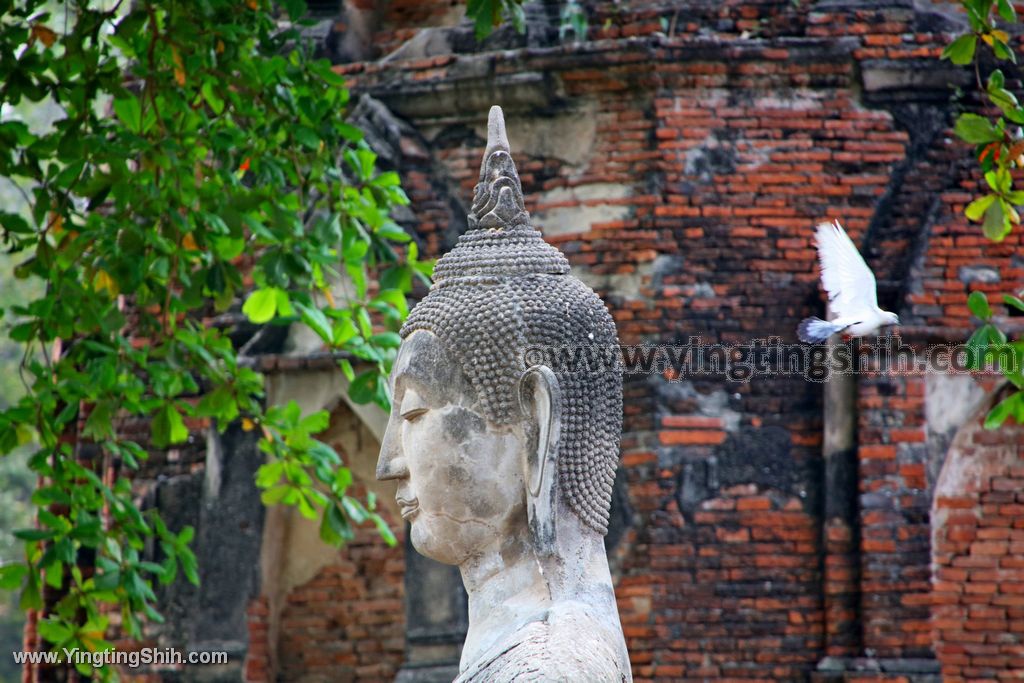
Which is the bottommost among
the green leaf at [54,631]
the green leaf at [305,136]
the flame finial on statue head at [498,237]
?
the green leaf at [54,631]

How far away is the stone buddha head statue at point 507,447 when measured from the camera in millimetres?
4191

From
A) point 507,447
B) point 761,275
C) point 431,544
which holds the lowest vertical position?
point 431,544

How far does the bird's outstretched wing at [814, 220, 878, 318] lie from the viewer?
19.0ft

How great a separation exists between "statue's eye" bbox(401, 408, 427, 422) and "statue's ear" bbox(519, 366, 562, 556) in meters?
0.27

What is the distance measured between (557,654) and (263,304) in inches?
144

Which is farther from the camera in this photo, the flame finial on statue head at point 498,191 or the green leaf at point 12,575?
the green leaf at point 12,575

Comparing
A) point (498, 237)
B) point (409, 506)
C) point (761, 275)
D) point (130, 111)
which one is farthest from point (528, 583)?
point (761, 275)

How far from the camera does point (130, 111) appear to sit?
7.35m

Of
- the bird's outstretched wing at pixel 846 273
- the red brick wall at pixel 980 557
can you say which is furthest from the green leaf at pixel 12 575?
the red brick wall at pixel 980 557

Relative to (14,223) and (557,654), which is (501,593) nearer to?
(557,654)

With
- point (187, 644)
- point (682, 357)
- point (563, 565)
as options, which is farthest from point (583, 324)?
point (187, 644)

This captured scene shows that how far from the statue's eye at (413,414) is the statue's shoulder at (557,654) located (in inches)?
24.7

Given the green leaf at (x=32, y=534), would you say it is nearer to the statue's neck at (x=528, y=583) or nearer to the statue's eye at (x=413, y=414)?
the statue's eye at (x=413, y=414)

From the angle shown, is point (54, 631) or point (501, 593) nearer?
point (501, 593)
